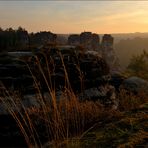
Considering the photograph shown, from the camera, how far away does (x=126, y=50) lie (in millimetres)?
151500

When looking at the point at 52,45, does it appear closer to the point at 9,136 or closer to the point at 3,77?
the point at 3,77

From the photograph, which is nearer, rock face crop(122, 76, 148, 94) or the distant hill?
rock face crop(122, 76, 148, 94)

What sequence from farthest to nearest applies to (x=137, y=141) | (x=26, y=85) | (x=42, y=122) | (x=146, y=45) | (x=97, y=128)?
(x=146, y=45), (x=26, y=85), (x=42, y=122), (x=97, y=128), (x=137, y=141)

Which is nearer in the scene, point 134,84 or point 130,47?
point 134,84

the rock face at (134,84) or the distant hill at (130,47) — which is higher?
the rock face at (134,84)

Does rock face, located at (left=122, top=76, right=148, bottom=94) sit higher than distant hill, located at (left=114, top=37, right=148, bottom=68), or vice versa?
rock face, located at (left=122, top=76, right=148, bottom=94)

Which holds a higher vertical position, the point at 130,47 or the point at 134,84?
the point at 134,84

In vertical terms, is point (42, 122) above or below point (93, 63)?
below

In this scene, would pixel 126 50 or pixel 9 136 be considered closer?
pixel 9 136

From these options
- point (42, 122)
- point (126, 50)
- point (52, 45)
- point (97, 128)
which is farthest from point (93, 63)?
point (126, 50)

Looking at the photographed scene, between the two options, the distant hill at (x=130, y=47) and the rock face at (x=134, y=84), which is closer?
the rock face at (x=134, y=84)

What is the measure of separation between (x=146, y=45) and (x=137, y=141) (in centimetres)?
15080

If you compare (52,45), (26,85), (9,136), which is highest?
(52,45)

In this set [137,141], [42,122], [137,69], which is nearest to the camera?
[137,141]
